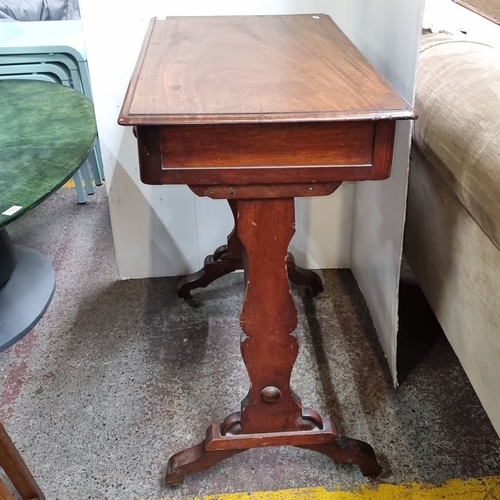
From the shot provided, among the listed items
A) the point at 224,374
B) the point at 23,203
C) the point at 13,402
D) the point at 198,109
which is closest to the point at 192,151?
the point at 198,109

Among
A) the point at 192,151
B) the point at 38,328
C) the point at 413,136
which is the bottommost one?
the point at 38,328

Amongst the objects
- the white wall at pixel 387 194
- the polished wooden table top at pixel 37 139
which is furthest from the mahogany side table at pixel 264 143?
the polished wooden table top at pixel 37 139

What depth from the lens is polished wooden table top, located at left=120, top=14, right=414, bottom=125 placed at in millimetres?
787

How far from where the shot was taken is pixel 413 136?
4.02 ft

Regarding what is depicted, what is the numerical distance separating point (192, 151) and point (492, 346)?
2.11ft

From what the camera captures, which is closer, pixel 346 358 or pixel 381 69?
pixel 381 69

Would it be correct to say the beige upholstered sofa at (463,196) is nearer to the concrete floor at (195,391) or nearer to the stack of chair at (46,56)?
the concrete floor at (195,391)

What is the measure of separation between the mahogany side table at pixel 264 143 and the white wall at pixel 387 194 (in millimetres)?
123

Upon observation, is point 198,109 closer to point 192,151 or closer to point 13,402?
point 192,151

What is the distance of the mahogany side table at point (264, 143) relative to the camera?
0.80 m

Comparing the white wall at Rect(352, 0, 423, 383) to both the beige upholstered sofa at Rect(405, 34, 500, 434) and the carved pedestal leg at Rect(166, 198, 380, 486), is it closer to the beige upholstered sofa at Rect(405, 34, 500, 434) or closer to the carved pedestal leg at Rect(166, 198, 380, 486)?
the beige upholstered sofa at Rect(405, 34, 500, 434)

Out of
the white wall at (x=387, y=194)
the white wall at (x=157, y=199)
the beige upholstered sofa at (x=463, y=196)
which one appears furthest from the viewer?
the white wall at (x=157, y=199)

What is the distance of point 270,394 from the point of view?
43.1 inches

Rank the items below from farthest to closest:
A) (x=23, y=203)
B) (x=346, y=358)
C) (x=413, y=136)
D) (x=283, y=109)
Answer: (x=346, y=358), (x=413, y=136), (x=23, y=203), (x=283, y=109)
